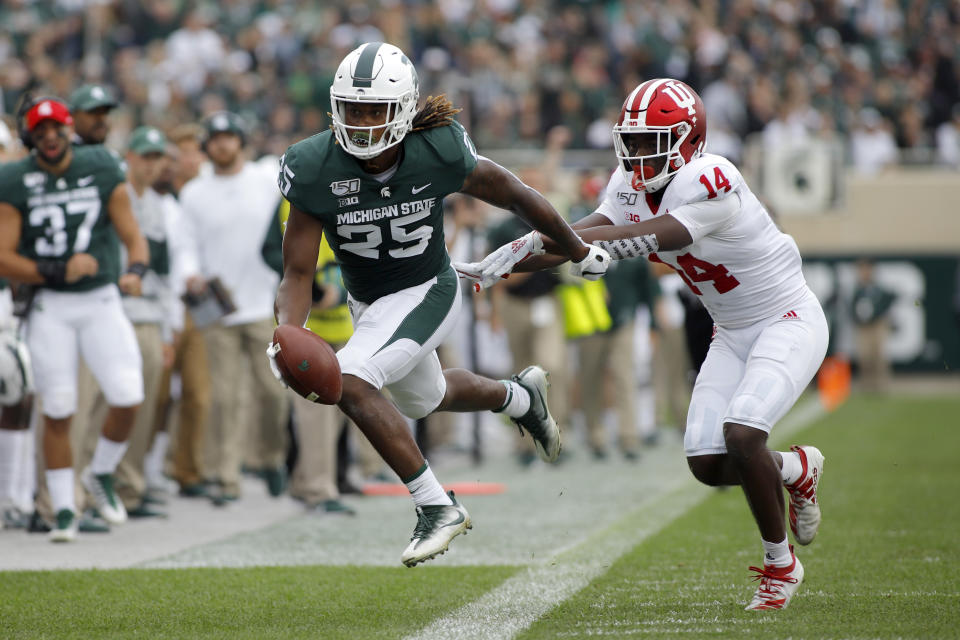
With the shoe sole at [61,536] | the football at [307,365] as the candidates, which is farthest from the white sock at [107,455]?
the football at [307,365]

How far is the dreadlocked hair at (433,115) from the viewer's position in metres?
4.58

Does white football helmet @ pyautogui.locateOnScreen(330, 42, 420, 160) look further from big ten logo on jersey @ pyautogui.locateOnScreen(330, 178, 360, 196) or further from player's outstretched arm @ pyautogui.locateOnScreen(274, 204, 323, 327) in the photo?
player's outstretched arm @ pyautogui.locateOnScreen(274, 204, 323, 327)

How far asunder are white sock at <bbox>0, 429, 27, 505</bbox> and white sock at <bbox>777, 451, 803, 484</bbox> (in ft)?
12.4

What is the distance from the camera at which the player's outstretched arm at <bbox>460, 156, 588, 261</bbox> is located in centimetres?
458

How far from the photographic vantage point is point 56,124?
6070 millimetres

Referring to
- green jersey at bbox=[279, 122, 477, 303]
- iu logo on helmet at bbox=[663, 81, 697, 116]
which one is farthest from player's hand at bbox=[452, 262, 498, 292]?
iu logo on helmet at bbox=[663, 81, 697, 116]

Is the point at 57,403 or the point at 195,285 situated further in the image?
the point at 195,285

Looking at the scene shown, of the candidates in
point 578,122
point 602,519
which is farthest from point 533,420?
point 578,122

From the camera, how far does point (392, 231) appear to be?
4.52 metres

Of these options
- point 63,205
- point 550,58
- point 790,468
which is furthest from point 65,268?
point 550,58

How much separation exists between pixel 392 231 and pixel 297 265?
1.12 ft

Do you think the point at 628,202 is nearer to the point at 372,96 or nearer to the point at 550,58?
the point at 372,96

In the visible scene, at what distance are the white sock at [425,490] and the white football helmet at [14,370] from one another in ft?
→ 8.71

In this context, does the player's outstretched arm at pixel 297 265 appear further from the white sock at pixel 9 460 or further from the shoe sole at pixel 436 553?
the white sock at pixel 9 460
